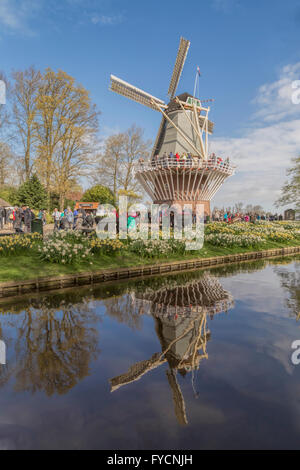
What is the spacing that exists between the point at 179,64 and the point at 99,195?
21488 mm

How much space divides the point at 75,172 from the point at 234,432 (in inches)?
1262

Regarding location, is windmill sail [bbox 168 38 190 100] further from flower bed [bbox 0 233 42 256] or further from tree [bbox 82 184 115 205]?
flower bed [bbox 0 233 42 256]

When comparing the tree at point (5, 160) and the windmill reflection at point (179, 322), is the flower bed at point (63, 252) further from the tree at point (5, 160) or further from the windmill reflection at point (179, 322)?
the tree at point (5, 160)

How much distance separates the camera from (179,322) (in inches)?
241

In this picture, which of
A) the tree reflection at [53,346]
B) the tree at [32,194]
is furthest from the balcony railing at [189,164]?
the tree reflection at [53,346]

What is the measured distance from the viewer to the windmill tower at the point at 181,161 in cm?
2659

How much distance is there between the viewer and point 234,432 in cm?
293

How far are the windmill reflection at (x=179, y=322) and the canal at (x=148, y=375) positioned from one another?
3cm

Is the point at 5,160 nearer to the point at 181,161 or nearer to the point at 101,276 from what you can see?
A: the point at 181,161

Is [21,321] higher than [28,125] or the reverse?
the reverse

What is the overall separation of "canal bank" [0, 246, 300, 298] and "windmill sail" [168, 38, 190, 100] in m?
27.7
